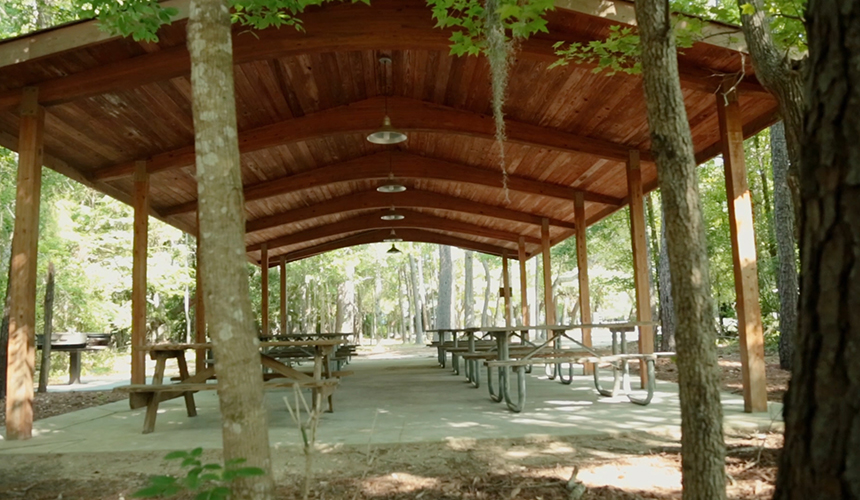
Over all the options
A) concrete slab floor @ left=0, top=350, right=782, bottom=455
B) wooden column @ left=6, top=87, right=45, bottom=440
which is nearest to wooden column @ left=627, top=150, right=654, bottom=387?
concrete slab floor @ left=0, top=350, right=782, bottom=455

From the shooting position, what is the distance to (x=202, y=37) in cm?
255

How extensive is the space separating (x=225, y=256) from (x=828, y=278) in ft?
6.56

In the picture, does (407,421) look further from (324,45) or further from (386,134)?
(324,45)

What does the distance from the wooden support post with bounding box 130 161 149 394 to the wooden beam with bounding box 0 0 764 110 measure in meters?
2.19

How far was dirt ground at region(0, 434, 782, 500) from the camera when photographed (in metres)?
3.27

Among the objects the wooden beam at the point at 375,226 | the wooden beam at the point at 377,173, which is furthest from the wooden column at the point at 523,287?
the wooden beam at the point at 377,173

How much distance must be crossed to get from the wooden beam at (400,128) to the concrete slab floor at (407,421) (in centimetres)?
311

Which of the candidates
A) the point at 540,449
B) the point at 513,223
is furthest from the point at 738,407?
the point at 513,223

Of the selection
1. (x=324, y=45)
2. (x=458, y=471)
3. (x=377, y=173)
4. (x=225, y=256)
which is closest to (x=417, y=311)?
(x=377, y=173)

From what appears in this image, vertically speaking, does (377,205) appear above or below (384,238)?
above

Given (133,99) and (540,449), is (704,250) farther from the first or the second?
(133,99)

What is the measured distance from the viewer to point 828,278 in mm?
1167

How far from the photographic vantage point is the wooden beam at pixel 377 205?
39.8 feet

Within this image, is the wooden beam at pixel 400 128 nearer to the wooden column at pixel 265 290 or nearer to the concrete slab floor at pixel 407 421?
the concrete slab floor at pixel 407 421
